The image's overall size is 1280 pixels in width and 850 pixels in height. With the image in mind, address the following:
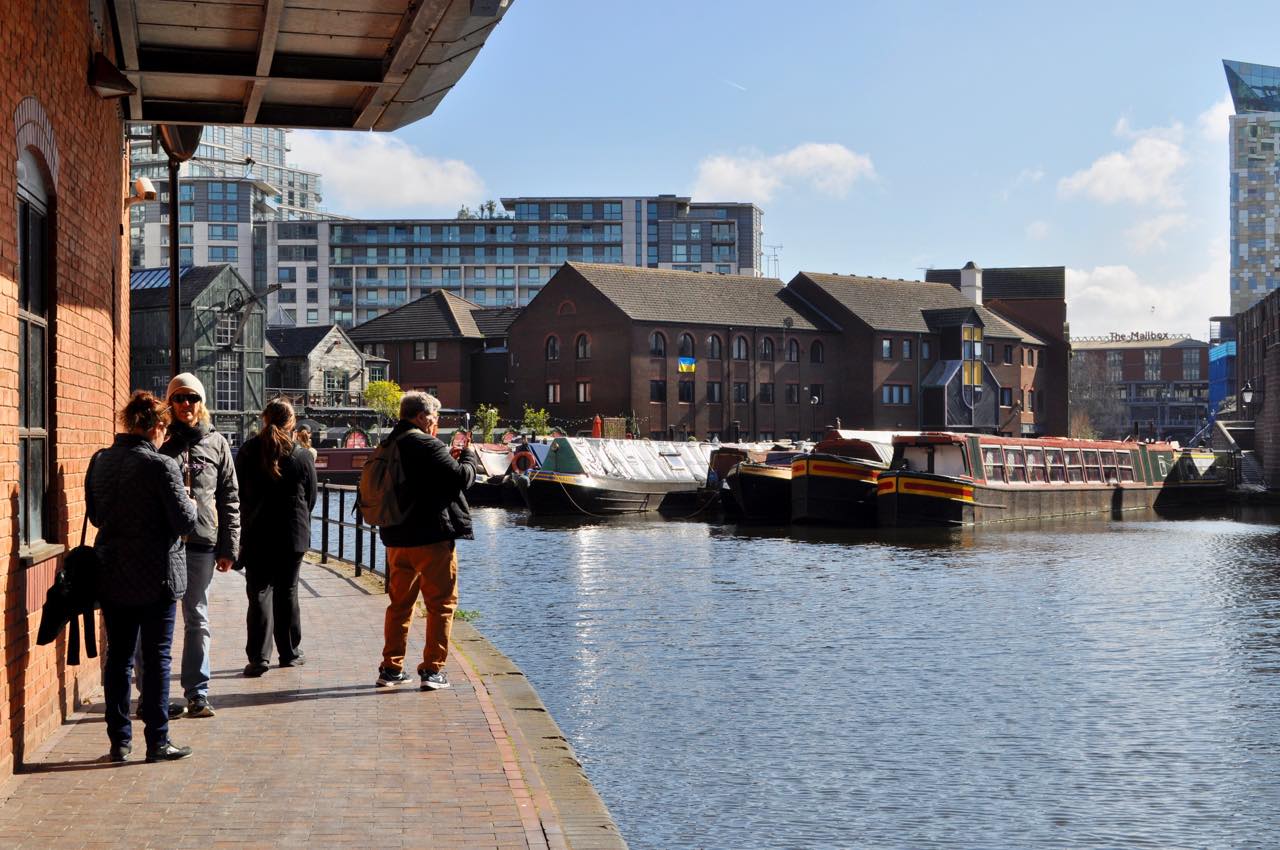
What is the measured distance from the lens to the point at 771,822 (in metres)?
8.50

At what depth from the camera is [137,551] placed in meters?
7.27

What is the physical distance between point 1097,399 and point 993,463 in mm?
116532

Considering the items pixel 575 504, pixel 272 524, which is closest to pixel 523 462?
pixel 575 504

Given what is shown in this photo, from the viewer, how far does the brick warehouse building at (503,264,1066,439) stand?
241 ft

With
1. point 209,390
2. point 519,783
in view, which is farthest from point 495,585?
point 209,390

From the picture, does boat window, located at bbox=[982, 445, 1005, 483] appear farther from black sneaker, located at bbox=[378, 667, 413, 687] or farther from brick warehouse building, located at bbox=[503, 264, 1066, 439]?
black sneaker, located at bbox=[378, 667, 413, 687]

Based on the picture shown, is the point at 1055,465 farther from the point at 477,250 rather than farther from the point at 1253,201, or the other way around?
the point at 1253,201

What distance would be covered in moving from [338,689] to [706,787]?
8.18ft

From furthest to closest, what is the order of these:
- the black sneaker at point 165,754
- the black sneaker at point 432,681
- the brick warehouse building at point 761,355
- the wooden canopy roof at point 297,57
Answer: the brick warehouse building at point 761,355, the black sneaker at point 432,681, the wooden canopy roof at point 297,57, the black sneaker at point 165,754

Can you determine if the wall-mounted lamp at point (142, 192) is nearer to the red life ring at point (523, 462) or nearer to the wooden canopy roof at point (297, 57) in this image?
the wooden canopy roof at point (297, 57)

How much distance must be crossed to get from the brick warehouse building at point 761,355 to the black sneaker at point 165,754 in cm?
6455

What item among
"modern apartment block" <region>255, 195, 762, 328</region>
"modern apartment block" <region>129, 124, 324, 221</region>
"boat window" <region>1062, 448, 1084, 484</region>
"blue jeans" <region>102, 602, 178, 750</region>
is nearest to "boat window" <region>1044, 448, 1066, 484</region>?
"boat window" <region>1062, 448, 1084, 484</region>

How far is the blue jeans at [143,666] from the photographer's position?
286 inches

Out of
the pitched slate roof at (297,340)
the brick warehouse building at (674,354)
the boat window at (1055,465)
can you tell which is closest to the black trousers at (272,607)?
the boat window at (1055,465)
